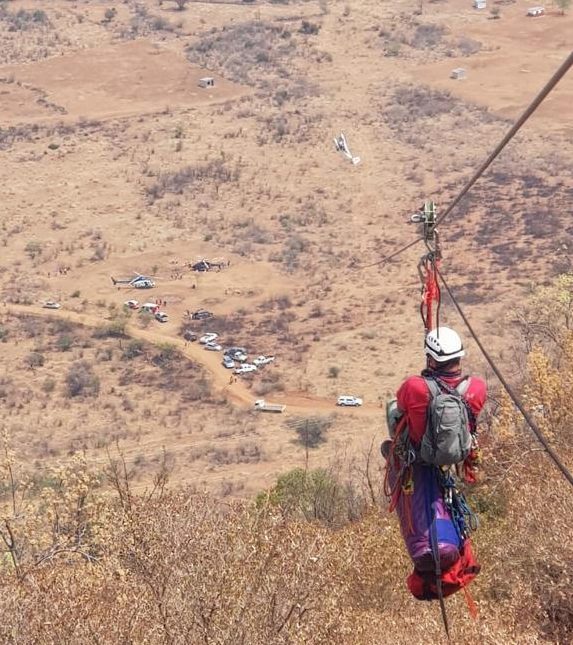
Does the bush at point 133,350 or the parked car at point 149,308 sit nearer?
the bush at point 133,350

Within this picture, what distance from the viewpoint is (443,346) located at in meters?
9.42

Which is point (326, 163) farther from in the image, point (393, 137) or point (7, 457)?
point (7, 457)

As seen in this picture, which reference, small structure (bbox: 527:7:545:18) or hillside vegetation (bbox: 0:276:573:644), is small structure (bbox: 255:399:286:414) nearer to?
hillside vegetation (bbox: 0:276:573:644)

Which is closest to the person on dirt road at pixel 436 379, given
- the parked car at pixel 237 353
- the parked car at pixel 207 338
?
the parked car at pixel 237 353

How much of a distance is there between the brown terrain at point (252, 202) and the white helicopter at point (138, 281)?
2.10ft

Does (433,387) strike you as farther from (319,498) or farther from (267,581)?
(319,498)

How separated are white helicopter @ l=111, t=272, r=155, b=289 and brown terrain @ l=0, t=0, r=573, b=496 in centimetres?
64

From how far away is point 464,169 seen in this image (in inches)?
2645

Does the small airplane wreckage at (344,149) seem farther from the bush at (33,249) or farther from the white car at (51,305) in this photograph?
the white car at (51,305)

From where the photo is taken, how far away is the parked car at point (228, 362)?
46.3 meters

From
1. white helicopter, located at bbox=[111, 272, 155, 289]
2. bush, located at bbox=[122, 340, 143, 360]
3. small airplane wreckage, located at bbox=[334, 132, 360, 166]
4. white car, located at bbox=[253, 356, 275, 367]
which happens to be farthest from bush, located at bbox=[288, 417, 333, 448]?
small airplane wreckage, located at bbox=[334, 132, 360, 166]

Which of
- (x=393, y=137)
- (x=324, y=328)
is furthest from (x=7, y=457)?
(x=393, y=137)

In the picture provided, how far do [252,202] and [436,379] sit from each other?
5648cm

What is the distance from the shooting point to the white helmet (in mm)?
9383
